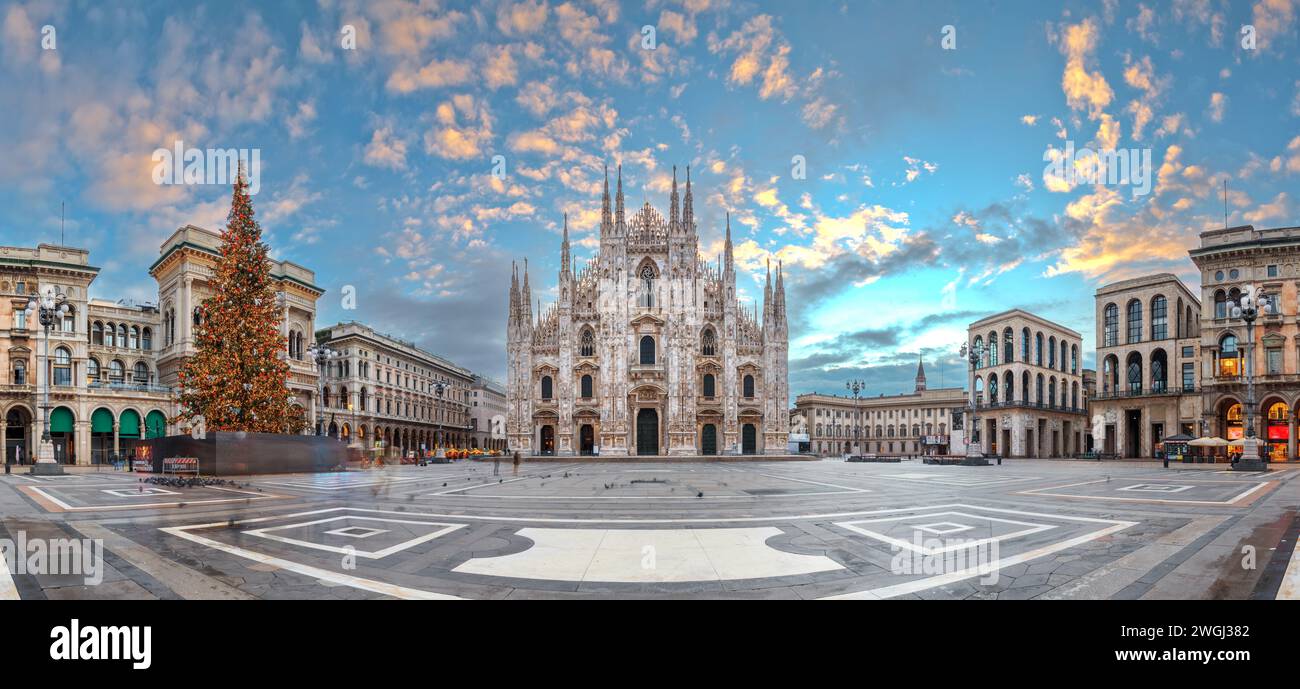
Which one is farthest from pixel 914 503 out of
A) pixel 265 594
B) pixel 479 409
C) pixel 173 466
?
pixel 479 409

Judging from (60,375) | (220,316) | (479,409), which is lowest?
(479,409)

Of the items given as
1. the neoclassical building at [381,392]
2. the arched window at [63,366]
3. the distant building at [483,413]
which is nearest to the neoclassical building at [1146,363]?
the neoclassical building at [381,392]

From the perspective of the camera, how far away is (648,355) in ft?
202

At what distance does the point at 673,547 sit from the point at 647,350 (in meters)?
53.7

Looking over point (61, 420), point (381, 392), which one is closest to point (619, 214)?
point (381, 392)

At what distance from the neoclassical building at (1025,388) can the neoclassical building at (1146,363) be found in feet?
25.0

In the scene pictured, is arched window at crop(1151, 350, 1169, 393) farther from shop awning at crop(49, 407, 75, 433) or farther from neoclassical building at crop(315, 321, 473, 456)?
Answer: shop awning at crop(49, 407, 75, 433)

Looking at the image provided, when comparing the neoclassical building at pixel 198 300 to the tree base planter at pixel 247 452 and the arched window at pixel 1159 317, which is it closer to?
the tree base planter at pixel 247 452

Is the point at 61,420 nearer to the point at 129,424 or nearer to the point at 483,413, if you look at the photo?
the point at 129,424

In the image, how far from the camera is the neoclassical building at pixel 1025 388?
7600cm

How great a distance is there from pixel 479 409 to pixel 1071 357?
9485 centimetres

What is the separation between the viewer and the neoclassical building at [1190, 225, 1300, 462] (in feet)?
164

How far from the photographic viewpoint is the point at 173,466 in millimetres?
25297

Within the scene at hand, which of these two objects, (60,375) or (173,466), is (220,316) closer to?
(173,466)
